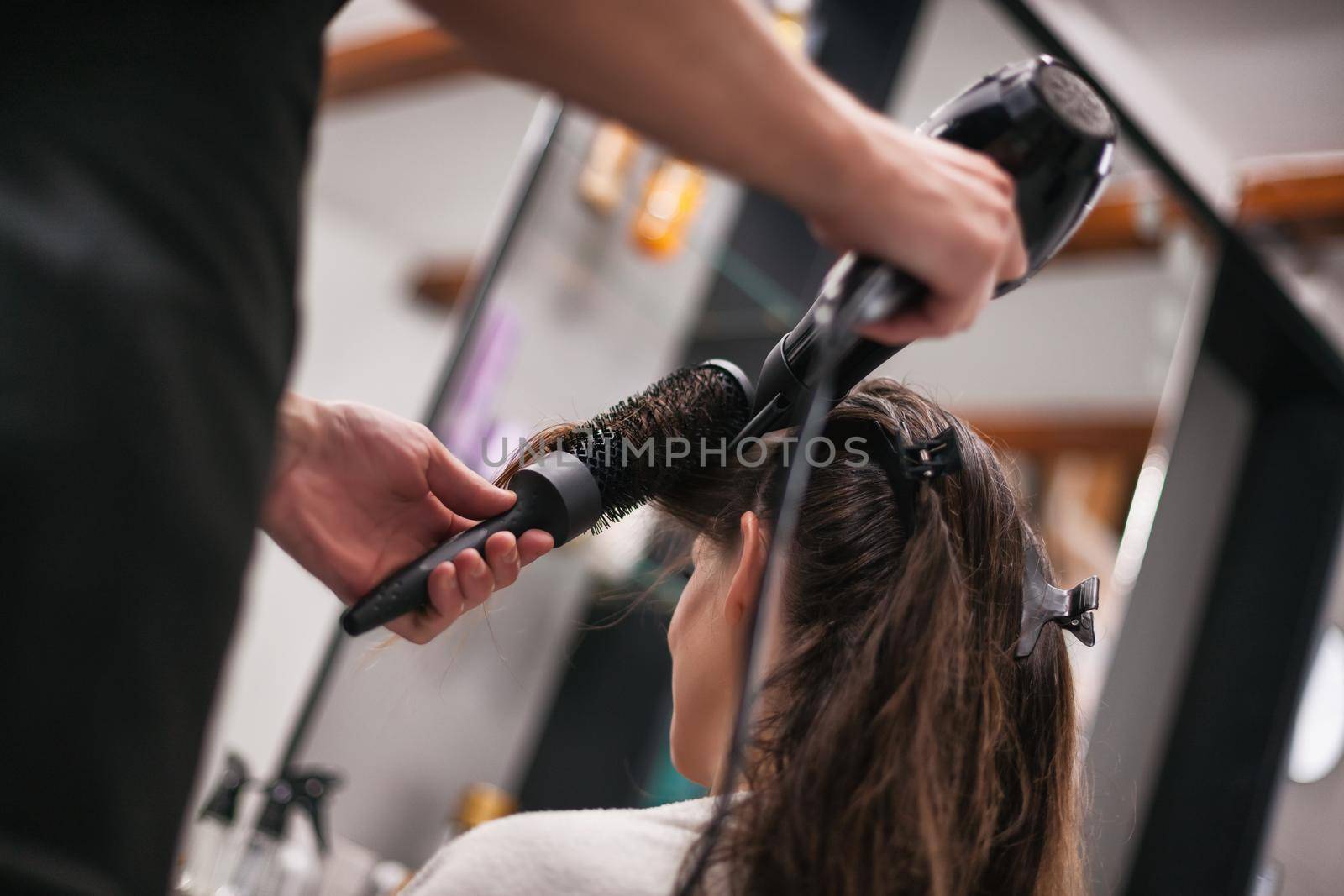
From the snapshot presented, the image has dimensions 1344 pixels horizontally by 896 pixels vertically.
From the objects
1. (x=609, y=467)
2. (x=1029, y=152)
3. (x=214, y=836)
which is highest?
(x=1029, y=152)

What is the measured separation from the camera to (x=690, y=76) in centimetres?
41

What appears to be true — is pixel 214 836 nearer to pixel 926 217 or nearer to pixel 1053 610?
pixel 1053 610

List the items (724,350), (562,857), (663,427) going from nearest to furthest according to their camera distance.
Result: 1. (562,857)
2. (663,427)
3. (724,350)

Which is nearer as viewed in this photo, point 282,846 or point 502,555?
point 502,555

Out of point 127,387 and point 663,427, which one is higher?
point 663,427

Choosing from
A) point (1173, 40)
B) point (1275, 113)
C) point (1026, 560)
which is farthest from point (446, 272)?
point (1026, 560)

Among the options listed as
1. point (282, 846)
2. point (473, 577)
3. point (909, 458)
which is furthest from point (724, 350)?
point (473, 577)

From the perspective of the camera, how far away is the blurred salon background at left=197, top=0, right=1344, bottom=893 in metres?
1.77

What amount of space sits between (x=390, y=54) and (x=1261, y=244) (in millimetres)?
2102

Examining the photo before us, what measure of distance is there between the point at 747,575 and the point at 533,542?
0.21 metres

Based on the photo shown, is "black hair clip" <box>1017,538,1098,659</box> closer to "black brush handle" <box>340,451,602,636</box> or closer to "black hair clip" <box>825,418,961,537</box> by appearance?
"black hair clip" <box>825,418,961,537</box>

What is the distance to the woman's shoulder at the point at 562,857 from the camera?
0.68 metres

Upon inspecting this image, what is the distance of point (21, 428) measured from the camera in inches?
13.6

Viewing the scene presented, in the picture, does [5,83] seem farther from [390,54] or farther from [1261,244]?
[1261,244]
